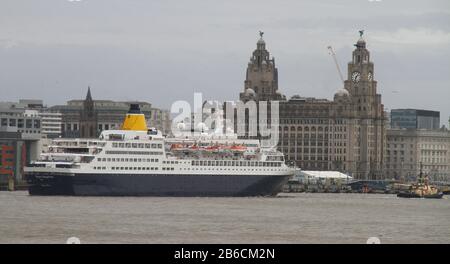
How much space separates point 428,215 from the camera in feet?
227

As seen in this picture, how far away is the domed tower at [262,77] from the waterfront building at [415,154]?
2033cm

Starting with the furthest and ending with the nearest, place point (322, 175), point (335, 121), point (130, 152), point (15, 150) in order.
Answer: point (335, 121), point (322, 175), point (15, 150), point (130, 152)

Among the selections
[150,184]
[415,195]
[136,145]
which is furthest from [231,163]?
[415,195]

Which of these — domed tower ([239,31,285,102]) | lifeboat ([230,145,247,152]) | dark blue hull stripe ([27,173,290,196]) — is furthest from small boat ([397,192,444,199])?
domed tower ([239,31,285,102])

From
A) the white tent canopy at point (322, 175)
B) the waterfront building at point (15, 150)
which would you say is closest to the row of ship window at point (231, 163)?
the waterfront building at point (15, 150)

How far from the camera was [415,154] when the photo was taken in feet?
589

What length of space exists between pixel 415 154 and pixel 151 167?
9456 centimetres

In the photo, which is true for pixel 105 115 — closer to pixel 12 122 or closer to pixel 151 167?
pixel 12 122

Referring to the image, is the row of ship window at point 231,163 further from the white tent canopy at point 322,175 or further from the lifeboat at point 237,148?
the white tent canopy at point 322,175

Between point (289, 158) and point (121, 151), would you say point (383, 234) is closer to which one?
point (121, 151)

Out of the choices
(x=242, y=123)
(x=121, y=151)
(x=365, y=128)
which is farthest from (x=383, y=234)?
(x=365, y=128)

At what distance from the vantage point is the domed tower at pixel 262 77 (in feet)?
541
